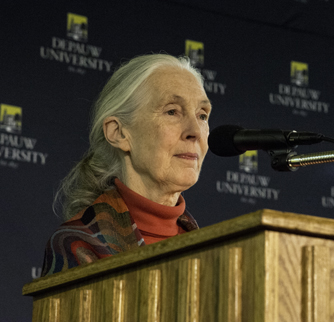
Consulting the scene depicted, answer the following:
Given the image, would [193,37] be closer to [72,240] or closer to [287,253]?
[72,240]

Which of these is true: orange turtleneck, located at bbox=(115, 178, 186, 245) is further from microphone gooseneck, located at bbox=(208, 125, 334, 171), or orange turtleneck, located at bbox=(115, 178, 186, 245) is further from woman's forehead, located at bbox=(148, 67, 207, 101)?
microphone gooseneck, located at bbox=(208, 125, 334, 171)

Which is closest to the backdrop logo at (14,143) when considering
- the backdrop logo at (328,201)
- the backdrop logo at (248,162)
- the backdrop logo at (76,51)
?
the backdrop logo at (76,51)

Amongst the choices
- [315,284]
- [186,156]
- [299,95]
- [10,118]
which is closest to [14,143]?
[10,118]

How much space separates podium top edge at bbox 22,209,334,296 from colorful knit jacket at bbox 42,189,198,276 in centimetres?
37

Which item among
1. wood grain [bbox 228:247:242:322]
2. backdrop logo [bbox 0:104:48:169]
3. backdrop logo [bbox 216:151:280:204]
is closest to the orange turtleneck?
wood grain [bbox 228:247:242:322]

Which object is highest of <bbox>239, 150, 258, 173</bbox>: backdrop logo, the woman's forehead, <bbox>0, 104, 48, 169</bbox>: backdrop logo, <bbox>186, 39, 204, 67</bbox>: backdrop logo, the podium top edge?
<bbox>186, 39, 204, 67</bbox>: backdrop logo

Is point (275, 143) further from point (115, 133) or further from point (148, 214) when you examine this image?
point (115, 133)

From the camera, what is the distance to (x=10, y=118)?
10.2ft

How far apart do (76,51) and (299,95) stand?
141 cm

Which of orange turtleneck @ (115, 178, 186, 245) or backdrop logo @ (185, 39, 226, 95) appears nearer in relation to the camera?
orange turtleneck @ (115, 178, 186, 245)

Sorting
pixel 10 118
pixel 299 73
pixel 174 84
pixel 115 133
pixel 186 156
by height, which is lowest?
pixel 186 156

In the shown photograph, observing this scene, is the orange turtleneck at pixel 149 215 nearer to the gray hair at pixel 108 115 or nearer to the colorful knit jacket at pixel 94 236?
the colorful knit jacket at pixel 94 236

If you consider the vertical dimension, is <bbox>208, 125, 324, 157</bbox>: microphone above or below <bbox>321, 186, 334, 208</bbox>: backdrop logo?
below

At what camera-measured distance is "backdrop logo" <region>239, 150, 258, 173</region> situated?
3816 mm
